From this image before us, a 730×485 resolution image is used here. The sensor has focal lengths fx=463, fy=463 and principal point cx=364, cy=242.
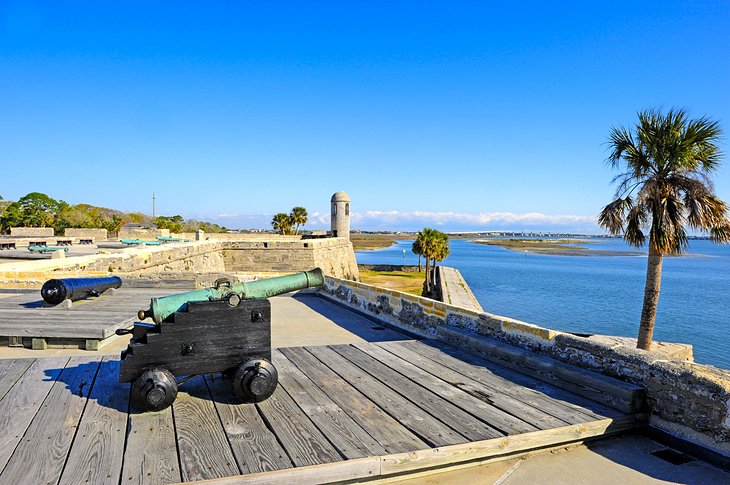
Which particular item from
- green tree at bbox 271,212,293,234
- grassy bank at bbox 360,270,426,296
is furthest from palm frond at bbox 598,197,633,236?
green tree at bbox 271,212,293,234

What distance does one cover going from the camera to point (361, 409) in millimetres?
3051

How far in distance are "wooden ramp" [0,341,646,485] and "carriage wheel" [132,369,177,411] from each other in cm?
8

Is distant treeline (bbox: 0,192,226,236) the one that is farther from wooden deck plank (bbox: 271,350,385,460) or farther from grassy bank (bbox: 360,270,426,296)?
wooden deck plank (bbox: 271,350,385,460)

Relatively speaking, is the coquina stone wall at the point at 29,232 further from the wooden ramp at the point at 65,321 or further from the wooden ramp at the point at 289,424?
the wooden ramp at the point at 289,424

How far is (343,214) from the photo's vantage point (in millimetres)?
34406

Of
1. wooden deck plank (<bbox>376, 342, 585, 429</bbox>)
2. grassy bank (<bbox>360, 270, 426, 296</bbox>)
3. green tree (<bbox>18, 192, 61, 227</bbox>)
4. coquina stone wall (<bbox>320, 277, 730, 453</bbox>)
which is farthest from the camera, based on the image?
green tree (<bbox>18, 192, 61, 227</bbox>)

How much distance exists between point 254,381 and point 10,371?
226cm

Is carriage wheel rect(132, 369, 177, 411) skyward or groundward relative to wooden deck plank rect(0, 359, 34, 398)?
skyward

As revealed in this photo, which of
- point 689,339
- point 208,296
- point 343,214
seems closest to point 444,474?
point 208,296

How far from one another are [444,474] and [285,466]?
0.90 metres

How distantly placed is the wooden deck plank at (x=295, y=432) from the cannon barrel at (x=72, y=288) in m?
4.46

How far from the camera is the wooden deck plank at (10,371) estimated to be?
3.39m

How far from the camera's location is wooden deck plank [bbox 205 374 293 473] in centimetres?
232

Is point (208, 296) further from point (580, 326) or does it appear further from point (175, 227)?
point (175, 227)
